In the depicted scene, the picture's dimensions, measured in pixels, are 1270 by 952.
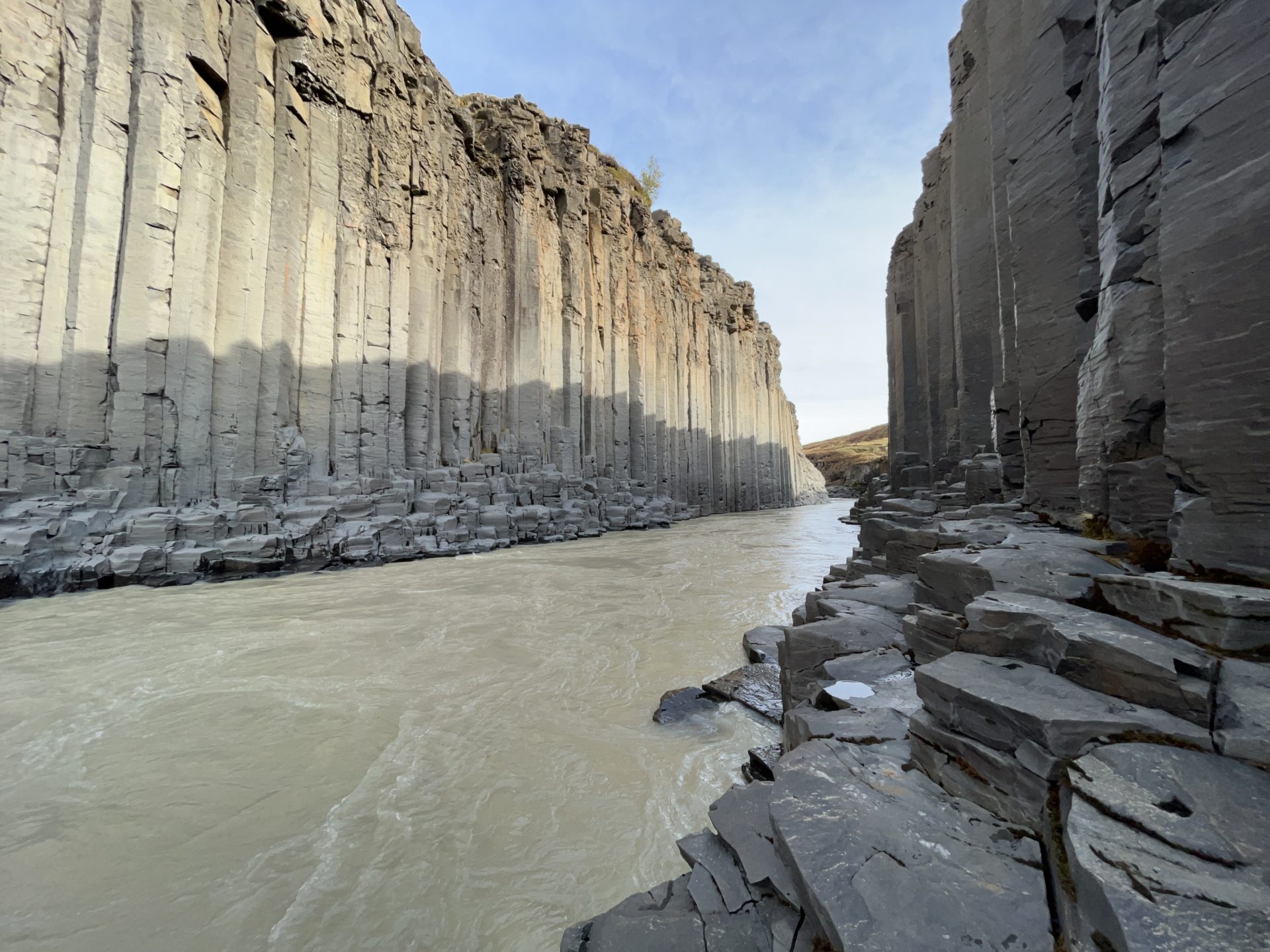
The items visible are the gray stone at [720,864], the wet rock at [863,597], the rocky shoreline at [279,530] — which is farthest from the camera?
the rocky shoreline at [279,530]

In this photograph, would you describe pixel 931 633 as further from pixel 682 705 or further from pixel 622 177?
pixel 622 177

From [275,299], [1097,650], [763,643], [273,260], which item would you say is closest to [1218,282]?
[1097,650]

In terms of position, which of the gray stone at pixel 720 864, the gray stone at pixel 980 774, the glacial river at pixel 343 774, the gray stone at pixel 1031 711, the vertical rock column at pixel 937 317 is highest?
the vertical rock column at pixel 937 317

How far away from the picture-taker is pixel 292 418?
480 inches

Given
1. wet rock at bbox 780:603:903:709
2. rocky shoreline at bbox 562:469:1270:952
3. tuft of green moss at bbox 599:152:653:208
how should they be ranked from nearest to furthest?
rocky shoreline at bbox 562:469:1270:952, wet rock at bbox 780:603:903:709, tuft of green moss at bbox 599:152:653:208

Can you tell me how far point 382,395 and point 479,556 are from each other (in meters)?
5.20

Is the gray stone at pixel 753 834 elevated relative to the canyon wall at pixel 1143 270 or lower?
lower

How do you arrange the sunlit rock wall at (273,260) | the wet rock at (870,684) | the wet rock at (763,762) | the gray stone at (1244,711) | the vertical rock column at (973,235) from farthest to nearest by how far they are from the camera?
1. the vertical rock column at (973,235)
2. the sunlit rock wall at (273,260)
3. the wet rock at (763,762)
4. the wet rock at (870,684)
5. the gray stone at (1244,711)

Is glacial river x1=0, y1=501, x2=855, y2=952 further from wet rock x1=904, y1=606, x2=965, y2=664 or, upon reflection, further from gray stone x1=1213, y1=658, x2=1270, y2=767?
gray stone x1=1213, y1=658, x2=1270, y2=767

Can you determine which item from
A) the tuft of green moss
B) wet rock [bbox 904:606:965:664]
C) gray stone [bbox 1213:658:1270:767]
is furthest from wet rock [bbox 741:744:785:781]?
the tuft of green moss

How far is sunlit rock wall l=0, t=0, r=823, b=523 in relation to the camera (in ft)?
28.8

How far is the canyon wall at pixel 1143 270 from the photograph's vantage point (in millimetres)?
2346

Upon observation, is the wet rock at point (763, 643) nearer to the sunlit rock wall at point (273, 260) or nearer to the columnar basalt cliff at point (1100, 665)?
the columnar basalt cliff at point (1100, 665)

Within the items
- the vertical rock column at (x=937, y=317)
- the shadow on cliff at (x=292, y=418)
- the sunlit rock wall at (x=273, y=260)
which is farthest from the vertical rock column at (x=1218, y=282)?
the shadow on cliff at (x=292, y=418)
